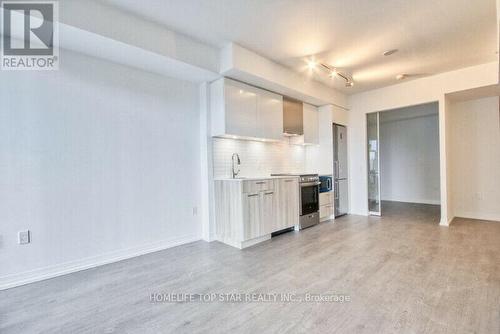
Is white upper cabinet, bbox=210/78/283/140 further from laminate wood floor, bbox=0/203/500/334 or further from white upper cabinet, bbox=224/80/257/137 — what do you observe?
A: laminate wood floor, bbox=0/203/500/334

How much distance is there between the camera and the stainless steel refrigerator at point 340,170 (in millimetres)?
5227

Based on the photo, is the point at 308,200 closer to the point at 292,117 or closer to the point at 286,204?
the point at 286,204

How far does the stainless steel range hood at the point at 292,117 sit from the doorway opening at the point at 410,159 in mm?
A: 2456

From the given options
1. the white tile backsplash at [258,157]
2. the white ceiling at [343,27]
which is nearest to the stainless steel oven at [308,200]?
the white tile backsplash at [258,157]

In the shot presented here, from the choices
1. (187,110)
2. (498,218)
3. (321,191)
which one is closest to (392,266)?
(321,191)

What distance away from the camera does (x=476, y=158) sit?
16.2 ft

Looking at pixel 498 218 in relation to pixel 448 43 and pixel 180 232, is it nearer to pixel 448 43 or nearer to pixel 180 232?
pixel 448 43

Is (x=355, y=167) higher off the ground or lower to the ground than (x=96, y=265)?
higher

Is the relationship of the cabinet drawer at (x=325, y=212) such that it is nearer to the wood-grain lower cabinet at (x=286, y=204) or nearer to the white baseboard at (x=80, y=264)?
the wood-grain lower cabinet at (x=286, y=204)

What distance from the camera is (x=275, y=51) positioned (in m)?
3.45

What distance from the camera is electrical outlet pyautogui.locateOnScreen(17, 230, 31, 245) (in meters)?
2.44

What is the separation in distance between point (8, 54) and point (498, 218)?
305 inches

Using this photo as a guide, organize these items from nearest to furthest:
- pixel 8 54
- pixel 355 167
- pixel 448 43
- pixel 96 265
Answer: pixel 8 54 → pixel 96 265 → pixel 448 43 → pixel 355 167

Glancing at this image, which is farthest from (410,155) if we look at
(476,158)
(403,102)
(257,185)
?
(257,185)
